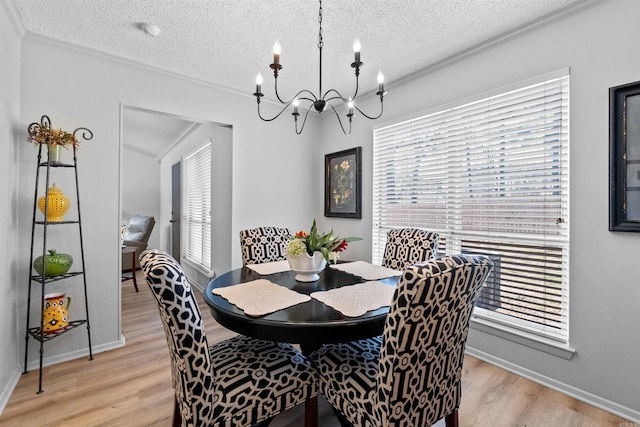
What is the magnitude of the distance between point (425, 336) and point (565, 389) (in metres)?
1.68

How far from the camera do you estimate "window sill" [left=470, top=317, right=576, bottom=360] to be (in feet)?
6.36

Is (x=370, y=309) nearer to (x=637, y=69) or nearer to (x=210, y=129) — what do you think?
(x=637, y=69)

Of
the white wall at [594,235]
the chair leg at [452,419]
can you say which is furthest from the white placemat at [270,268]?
the white wall at [594,235]

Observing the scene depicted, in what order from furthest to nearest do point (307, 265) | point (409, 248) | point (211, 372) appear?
1. point (409, 248)
2. point (307, 265)
3. point (211, 372)

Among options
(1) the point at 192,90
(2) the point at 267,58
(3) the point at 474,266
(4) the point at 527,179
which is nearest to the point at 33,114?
(1) the point at 192,90

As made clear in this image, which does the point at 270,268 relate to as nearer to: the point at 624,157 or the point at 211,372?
the point at 211,372

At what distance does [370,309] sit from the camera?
1.35m

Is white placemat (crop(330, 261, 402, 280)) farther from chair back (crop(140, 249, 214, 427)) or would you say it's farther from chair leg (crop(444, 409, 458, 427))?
chair back (crop(140, 249, 214, 427))

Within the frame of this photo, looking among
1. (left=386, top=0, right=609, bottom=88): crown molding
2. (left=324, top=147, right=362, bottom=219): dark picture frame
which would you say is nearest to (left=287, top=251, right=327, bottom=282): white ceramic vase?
(left=324, top=147, right=362, bottom=219): dark picture frame

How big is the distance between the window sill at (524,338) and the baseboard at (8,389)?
3.20 metres

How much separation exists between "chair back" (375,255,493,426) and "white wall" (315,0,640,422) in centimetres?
127

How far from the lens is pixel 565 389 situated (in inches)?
76.0

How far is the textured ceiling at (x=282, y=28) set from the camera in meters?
1.90

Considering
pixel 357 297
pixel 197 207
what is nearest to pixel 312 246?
pixel 357 297
